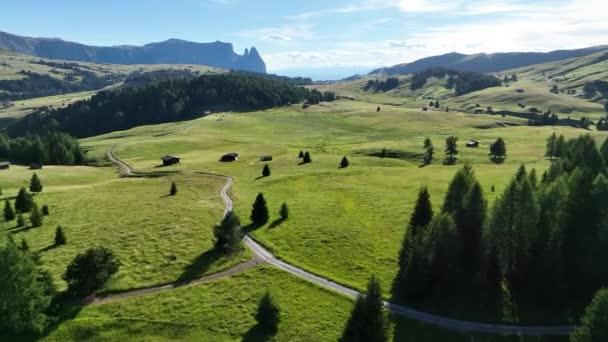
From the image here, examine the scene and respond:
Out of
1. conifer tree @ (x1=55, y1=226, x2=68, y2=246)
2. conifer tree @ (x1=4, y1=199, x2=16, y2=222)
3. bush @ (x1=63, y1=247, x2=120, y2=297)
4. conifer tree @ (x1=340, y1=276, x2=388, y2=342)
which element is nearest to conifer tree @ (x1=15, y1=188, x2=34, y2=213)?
conifer tree @ (x1=4, y1=199, x2=16, y2=222)

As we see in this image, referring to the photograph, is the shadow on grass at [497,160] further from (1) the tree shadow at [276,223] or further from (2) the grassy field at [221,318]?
(2) the grassy field at [221,318]

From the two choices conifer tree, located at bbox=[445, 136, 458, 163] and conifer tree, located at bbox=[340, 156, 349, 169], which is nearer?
conifer tree, located at bbox=[340, 156, 349, 169]

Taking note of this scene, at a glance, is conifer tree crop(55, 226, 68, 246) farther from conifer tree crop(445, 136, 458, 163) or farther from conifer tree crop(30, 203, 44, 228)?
conifer tree crop(445, 136, 458, 163)

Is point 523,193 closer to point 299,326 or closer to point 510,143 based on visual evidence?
point 299,326

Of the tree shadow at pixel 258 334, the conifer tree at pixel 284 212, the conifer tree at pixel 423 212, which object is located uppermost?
the conifer tree at pixel 423 212

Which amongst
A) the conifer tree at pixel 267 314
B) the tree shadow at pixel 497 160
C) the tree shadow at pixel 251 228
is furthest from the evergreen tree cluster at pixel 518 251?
the tree shadow at pixel 497 160

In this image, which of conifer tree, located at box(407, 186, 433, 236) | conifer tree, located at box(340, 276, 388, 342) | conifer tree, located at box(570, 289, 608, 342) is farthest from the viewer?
conifer tree, located at box(407, 186, 433, 236)
